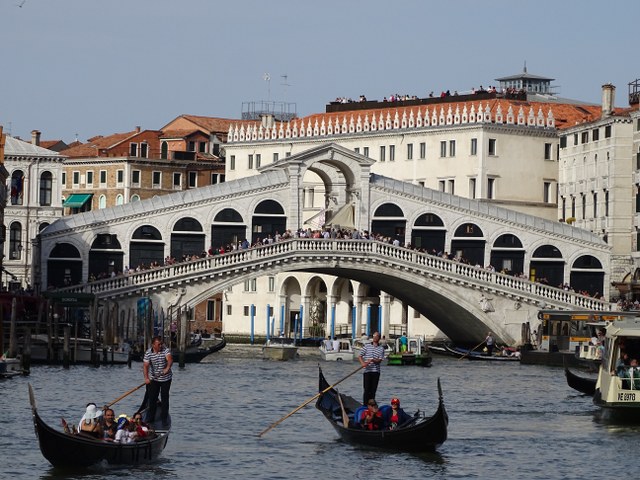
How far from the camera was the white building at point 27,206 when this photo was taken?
2916 inches

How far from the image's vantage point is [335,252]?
61.3 meters

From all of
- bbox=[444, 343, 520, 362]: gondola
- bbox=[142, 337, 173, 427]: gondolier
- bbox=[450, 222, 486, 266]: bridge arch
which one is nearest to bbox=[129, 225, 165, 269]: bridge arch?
bbox=[450, 222, 486, 266]: bridge arch

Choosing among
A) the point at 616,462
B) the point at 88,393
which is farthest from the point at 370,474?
the point at 88,393

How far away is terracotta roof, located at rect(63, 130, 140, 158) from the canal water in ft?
116

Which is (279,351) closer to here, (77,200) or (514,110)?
(514,110)

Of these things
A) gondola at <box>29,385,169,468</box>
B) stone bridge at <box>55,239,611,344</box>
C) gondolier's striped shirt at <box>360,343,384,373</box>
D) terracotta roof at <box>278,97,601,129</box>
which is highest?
terracotta roof at <box>278,97,601,129</box>

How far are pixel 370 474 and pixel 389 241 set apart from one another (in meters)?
33.0

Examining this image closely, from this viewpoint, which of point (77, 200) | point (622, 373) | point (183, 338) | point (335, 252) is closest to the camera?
point (622, 373)

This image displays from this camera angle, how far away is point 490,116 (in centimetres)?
7294

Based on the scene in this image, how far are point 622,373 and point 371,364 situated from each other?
4.74 metres

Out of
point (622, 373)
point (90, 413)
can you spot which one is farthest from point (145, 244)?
point (90, 413)

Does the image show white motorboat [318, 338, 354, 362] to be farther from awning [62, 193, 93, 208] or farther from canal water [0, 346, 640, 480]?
awning [62, 193, 93, 208]

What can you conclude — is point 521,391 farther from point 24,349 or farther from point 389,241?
point 389,241

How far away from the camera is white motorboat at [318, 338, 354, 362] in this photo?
60.0m
